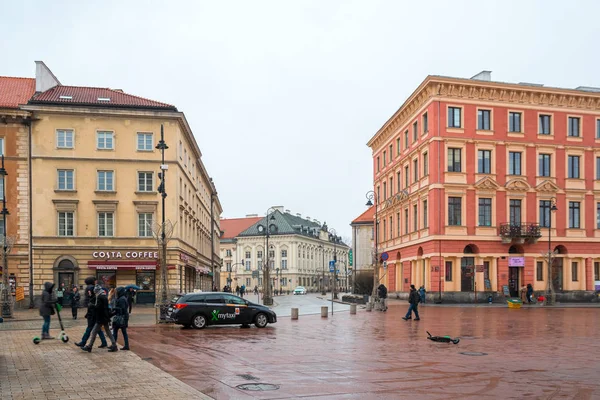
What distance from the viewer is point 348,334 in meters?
22.6

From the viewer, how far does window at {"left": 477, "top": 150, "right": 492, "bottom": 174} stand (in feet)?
168

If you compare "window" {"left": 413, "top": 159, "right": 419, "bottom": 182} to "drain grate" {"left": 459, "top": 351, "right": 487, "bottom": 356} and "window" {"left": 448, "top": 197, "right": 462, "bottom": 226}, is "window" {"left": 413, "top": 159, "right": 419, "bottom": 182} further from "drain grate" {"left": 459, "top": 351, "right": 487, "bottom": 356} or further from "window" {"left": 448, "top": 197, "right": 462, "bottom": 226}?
"drain grate" {"left": 459, "top": 351, "right": 487, "bottom": 356}

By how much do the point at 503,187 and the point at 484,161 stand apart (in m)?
2.63

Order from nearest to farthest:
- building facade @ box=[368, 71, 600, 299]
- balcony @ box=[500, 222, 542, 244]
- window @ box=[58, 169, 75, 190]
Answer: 1. window @ box=[58, 169, 75, 190]
2. building facade @ box=[368, 71, 600, 299]
3. balcony @ box=[500, 222, 542, 244]

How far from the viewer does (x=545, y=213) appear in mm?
52594

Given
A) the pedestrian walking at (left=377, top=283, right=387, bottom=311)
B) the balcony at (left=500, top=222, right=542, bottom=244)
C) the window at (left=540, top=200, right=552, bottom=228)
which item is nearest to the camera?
the pedestrian walking at (left=377, top=283, right=387, bottom=311)

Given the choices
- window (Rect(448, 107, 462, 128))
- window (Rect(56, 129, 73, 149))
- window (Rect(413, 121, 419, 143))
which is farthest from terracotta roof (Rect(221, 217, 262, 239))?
window (Rect(56, 129, 73, 149))

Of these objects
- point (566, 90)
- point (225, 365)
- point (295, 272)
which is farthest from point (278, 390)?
point (295, 272)

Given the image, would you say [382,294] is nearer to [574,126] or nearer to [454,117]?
[454,117]

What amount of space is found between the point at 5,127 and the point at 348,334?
32.2m

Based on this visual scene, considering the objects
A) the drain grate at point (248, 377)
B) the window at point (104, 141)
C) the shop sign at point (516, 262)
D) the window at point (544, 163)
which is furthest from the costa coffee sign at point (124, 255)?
the drain grate at point (248, 377)

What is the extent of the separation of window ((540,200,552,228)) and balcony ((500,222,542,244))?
6.49ft

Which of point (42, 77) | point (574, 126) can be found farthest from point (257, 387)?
point (574, 126)

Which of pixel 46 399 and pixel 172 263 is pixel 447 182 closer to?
pixel 172 263
